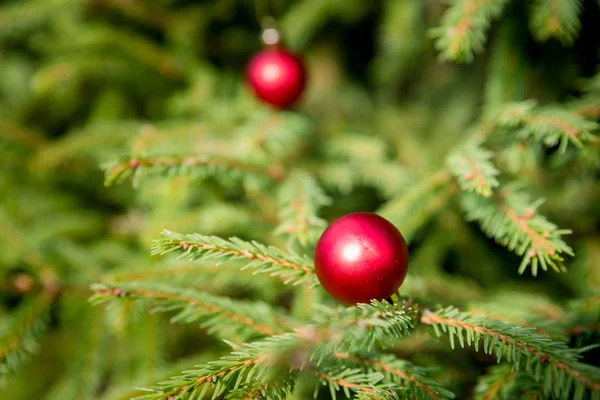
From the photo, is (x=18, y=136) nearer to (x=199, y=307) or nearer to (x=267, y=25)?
(x=267, y=25)

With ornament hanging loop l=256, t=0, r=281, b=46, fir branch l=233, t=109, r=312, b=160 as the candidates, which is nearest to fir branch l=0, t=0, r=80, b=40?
ornament hanging loop l=256, t=0, r=281, b=46

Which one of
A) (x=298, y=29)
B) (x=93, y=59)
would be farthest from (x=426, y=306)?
(x=93, y=59)

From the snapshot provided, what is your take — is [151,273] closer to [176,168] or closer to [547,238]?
[176,168]

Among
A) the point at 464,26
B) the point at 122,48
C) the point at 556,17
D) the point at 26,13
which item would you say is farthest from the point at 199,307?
the point at 26,13

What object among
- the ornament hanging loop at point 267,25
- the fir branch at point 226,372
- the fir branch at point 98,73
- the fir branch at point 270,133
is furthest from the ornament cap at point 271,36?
the fir branch at point 226,372

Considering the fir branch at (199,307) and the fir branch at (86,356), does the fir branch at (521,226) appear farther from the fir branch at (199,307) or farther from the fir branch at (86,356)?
the fir branch at (86,356)
